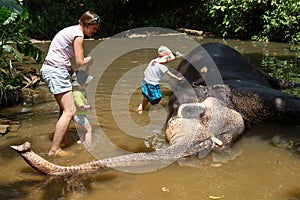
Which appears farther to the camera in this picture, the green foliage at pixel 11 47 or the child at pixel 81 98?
the green foliage at pixel 11 47

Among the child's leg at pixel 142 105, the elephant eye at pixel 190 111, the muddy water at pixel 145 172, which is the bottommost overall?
the muddy water at pixel 145 172

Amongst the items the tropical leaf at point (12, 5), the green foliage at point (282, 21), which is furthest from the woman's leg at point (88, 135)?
the green foliage at point (282, 21)

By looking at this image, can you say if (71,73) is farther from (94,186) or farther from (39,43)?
(39,43)

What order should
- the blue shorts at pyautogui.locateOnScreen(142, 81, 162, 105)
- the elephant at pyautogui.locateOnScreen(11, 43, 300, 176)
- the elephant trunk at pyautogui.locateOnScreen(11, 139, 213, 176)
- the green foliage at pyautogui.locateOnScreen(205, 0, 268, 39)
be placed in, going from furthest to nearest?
the green foliage at pyautogui.locateOnScreen(205, 0, 268, 39)
the blue shorts at pyautogui.locateOnScreen(142, 81, 162, 105)
the elephant at pyautogui.locateOnScreen(11, 43, 300, 176)
the elephant trunk at pyautogui.locateOnScreen(11, 139, 213, 176)

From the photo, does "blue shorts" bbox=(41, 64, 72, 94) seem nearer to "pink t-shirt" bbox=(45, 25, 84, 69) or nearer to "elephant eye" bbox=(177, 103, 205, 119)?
"pink t-shirt" bbox=(45, 25, 84, 69)

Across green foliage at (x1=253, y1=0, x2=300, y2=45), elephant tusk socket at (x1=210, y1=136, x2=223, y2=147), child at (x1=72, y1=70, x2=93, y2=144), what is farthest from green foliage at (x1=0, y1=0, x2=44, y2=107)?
green foliage at (x1=253, y1=0, x2=300, y2=45)

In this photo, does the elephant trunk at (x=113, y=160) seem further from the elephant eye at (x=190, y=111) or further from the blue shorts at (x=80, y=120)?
the blue shorts at (x=80, y=120)

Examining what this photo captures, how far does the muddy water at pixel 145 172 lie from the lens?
371 cm

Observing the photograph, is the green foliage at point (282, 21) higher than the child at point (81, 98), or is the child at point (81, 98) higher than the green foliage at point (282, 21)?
the green foliage at point (282, 21)

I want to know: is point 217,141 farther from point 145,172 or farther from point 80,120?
point 80,120

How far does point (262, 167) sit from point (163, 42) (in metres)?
11.1

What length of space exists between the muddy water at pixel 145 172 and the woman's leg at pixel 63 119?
0.18m

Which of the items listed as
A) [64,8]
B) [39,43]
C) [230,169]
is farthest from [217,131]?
[64,8]

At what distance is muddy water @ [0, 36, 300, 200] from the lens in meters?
3.71
